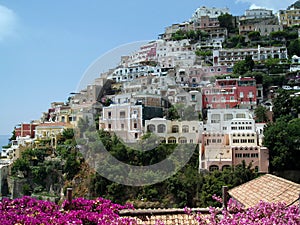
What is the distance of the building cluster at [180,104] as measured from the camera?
1486cm

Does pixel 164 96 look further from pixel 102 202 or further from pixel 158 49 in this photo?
pixel 102 202

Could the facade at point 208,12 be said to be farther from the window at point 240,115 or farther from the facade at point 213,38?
the window at point 240,115

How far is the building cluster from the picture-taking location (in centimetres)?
1486

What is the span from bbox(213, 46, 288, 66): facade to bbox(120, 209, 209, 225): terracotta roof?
854 inches

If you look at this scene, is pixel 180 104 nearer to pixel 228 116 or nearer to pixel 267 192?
pixel 228 116

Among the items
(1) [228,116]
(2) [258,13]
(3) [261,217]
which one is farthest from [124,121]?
(2) [258,13]

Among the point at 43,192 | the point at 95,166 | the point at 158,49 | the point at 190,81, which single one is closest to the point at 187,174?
the point at 95,166

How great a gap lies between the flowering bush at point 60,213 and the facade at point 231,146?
1022 cm

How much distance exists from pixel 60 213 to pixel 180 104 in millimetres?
14900

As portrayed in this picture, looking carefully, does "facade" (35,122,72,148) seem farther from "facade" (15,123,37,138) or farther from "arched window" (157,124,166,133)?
"arched window" (157,124,166,133)

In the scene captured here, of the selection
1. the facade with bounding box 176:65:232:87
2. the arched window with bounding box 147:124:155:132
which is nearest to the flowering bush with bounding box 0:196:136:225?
the arched window with bounding box 147:124:155:132

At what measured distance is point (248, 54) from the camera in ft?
83.5

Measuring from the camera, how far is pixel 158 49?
27844 millimetres

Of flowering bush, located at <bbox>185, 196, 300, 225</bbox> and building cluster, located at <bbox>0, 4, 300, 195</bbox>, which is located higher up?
building cluster, located at <bbox>0, 4, 300, 195</bbox>
